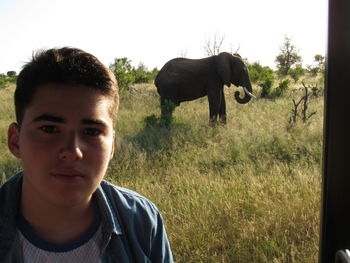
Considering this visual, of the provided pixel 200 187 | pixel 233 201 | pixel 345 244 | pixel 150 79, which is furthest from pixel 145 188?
pixel 150 79

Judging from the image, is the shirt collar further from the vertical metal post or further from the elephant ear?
the elephant ear

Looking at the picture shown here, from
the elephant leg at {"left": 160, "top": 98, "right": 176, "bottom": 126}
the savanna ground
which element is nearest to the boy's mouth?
the savanna ground

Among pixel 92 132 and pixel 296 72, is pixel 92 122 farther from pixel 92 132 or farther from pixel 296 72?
pixel 296 72

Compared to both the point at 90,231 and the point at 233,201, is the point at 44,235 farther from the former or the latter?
the point at 233,201

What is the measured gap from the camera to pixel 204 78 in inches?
322

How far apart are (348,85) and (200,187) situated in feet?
6.86

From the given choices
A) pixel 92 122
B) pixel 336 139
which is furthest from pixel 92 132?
pixel 336 139

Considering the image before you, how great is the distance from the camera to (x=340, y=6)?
958 mm

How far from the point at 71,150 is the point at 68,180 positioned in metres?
0.07

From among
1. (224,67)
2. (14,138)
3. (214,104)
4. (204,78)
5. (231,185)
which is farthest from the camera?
(204,78)

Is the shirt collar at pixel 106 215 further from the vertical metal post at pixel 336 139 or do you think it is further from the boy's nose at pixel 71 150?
the vertical metal post at pixel 336 139

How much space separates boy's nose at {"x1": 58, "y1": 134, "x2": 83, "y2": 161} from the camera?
0.98m

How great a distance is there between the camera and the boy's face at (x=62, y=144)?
981 millimetres

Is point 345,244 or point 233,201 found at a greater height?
point 345,244
